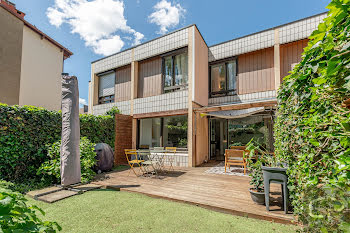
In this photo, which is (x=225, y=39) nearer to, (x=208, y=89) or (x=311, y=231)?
(x=208, y=89)

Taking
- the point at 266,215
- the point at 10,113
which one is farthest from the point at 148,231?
the point at 10,113

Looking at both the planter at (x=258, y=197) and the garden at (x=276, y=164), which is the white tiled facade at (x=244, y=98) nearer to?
the garden at (x=276, y=164)

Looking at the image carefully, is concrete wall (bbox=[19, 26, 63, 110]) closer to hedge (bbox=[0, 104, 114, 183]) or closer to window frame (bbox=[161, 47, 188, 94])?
hedge (bbox=[0, 104, 114, 183])

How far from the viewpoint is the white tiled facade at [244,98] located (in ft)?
26.3

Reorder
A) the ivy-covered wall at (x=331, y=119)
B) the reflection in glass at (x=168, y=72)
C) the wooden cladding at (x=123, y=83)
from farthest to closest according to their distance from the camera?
the wooden cladding at (x=123, y=83), the reflection in glass at (x=168, y=72), the ivy-covered wall at (x=331, y=119)

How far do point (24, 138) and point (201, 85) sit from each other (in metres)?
7.23

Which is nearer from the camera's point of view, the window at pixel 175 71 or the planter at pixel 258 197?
the planter at pixel 258 197

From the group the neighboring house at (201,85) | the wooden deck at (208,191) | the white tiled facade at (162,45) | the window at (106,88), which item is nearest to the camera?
the wooden deck at (208,191)

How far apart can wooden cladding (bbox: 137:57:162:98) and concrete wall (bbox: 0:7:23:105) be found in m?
7.22

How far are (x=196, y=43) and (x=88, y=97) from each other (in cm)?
972

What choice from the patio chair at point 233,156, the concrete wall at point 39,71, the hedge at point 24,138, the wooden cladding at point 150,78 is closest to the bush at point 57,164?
the hedge at point 24,138

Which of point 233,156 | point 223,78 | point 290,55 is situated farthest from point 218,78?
point 233,156

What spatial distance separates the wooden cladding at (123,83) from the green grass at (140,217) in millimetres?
7508

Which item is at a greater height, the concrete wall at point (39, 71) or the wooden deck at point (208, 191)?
the concrete wall at point (39, 71)
